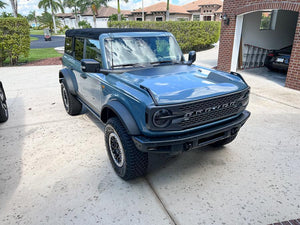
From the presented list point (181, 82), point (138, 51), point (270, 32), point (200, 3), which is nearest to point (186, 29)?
point (270, 32)

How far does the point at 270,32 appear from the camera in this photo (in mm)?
11359

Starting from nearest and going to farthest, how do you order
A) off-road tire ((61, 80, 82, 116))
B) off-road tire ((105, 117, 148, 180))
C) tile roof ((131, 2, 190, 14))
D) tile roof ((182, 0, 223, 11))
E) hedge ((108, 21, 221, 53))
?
off-road tire ((105, 117, 148, 180)) < off-road tire ((61, 80, 82, 116)) < hedge ((108, 21, 221, 53)) < tile roof ((182, 0, 223, 11)) < tile roof ((131, 2, 190, 14))

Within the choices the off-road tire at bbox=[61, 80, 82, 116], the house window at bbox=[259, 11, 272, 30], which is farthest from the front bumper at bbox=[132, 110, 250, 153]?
the house window at bbox=[259, 11, 272, 30]

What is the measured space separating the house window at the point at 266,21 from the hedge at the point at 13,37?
465 inches

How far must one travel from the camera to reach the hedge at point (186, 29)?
55.5ft

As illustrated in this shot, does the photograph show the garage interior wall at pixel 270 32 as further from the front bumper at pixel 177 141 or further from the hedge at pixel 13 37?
the hedge at pixel 13 37

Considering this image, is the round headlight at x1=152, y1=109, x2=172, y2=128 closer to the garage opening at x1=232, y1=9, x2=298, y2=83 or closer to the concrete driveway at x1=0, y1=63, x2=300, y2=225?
the concrete driveway at x1=0, y1=63, x2=300, y2=225

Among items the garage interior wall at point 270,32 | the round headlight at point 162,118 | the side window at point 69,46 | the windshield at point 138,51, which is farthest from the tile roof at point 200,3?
the round headlight at point 162,118

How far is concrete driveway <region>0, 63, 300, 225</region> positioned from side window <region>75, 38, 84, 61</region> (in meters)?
1.45

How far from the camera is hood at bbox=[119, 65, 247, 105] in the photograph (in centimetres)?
257

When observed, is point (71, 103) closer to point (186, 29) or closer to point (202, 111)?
point (202, 111)

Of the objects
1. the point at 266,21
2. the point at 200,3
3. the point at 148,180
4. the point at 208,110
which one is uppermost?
the point at 200,3

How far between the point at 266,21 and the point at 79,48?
10.3 m

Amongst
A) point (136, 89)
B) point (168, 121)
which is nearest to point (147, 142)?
point (168, 121)
